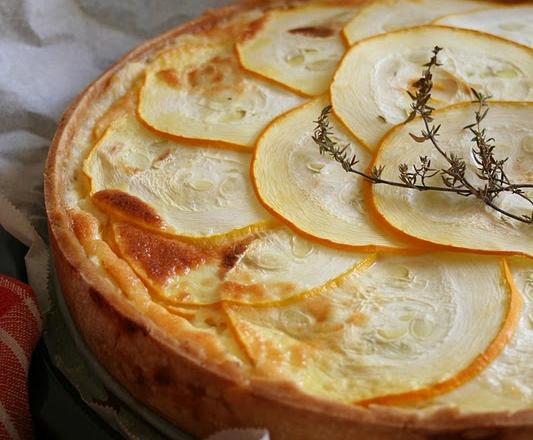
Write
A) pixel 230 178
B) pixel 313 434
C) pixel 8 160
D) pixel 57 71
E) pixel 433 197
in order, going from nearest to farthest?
pixel 313 434 → pixel 433 197 → pixel 230 178 → pixel 8 160 → pixel 57 71

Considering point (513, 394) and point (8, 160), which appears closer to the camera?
point (513, 394)

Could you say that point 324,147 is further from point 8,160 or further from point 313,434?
point 8,160

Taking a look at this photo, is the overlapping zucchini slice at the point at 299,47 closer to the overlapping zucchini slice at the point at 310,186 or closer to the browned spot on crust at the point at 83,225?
the overlapping zucchini slice at the point at 310,186

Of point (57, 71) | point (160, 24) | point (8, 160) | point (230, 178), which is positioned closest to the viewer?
point (230, 178)

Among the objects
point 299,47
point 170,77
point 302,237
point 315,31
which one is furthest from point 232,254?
point 315,31

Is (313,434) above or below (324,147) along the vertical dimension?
below

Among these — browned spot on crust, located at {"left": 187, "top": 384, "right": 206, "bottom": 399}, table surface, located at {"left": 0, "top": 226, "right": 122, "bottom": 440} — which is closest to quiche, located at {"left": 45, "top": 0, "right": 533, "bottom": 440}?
browned spot on crust, located at {"left": 187, "top": 384, "right": 206, "bottom": 399}

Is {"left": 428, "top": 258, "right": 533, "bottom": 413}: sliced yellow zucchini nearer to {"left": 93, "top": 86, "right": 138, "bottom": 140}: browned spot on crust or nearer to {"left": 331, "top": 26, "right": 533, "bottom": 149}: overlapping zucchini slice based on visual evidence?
{"left": 331, "top": 26, "right": 533, "bottom": 149}: overlapping zucchini slice

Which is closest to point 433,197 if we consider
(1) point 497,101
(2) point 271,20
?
(1) point 497,101
